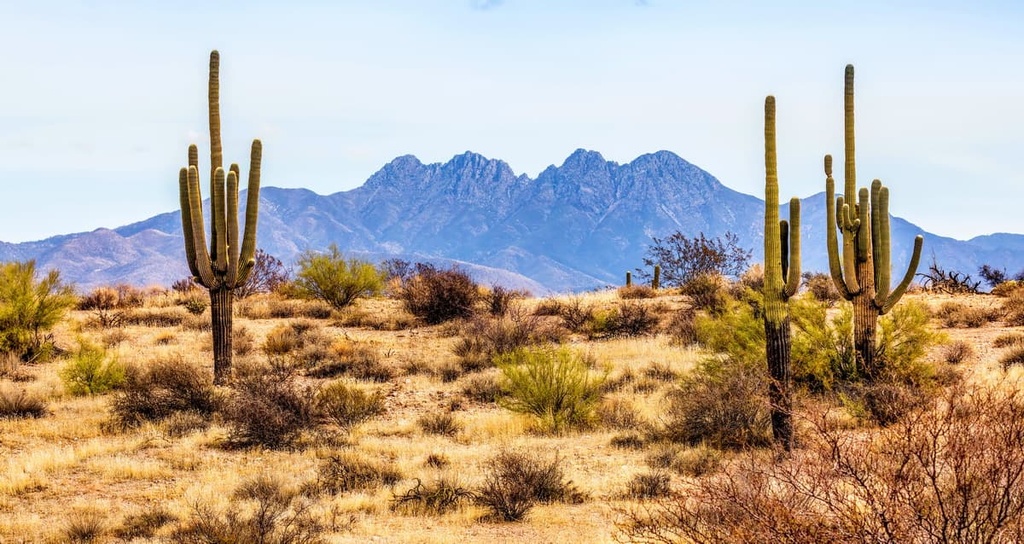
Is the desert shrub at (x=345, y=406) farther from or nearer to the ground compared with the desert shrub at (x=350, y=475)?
farther from the ground

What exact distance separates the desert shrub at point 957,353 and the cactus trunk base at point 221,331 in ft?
43.6

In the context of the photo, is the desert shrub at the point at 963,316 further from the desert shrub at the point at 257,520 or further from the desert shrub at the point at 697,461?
the desert shrub at the point at 257,520

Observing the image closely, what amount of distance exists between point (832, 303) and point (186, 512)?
2049 centimetres

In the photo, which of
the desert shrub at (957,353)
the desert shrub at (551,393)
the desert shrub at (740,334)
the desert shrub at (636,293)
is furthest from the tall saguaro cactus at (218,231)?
the desert shrub at (636,293)

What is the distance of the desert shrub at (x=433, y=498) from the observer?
9.67 meters

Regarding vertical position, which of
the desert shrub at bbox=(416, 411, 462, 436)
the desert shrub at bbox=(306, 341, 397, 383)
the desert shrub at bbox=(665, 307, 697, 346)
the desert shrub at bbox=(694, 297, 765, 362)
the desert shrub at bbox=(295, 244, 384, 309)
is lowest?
the desert shrub at bbox=(416, 411, 462, 436)

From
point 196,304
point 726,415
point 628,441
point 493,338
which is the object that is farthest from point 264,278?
point 726,415

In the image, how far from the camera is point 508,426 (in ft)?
46.2

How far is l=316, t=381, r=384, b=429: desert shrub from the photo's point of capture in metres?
14.4

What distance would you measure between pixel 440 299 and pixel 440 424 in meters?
11.0

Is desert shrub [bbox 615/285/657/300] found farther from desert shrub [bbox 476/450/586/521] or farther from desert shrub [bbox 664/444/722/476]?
desert shrub [bbox 476/450/586/521]

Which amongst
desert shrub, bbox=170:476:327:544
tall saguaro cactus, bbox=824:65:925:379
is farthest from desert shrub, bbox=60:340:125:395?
tall saguaro cactus, bbox=824:65:925:379

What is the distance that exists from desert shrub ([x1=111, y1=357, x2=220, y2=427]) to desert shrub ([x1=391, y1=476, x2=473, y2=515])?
612cm

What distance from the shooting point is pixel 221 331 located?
Answer: 17094 millimetres
